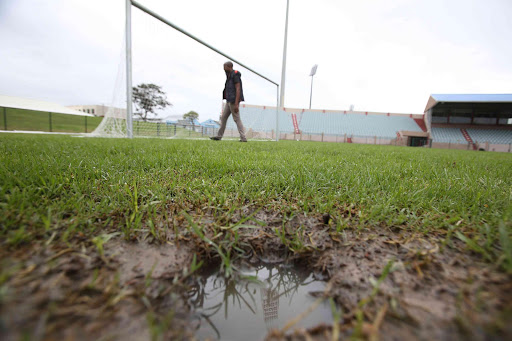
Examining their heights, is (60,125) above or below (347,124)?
below

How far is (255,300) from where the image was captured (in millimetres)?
783

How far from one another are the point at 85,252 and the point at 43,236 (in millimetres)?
195

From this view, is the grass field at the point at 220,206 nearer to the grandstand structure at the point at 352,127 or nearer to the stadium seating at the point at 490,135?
the grandstand structure at the point at 352,127

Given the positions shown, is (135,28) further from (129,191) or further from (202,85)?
(129,191)

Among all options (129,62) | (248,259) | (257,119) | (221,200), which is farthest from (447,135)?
(248,259)

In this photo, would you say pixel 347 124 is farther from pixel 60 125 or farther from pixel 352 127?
pixel 60 125

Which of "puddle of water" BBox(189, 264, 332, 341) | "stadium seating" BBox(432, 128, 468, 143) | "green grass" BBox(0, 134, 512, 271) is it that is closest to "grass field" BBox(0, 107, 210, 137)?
"green grass" BBox(0, 134, 512, 271)

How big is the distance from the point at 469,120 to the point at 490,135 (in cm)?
269

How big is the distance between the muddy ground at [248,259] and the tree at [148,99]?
27.3 ft

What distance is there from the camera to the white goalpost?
6012 mm

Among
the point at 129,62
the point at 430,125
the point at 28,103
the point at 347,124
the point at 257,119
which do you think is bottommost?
the point at 257,119

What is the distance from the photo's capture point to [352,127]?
29375 mm

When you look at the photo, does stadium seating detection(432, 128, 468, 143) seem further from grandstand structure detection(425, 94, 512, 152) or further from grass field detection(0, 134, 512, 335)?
grass field detection(0, 134, 512, 335)

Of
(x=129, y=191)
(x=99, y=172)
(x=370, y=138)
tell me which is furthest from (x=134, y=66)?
(x=370, y=138)
